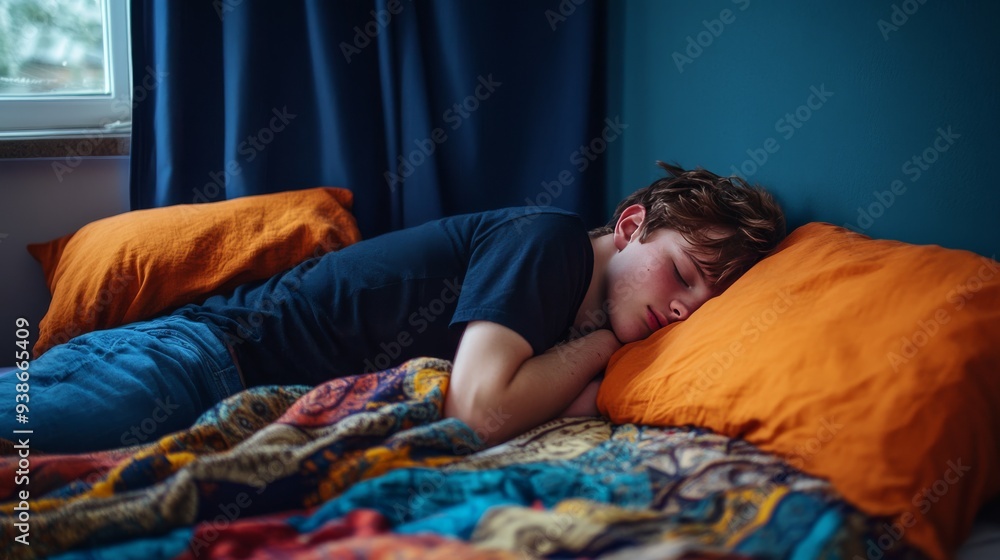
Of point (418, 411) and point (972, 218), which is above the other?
point (972, 218)

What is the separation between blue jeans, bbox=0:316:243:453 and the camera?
3.47 ft

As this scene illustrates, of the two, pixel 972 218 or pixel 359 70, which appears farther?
pixel 359 70

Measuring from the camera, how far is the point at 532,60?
1941 millimetres

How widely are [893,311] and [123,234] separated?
4.65 ft

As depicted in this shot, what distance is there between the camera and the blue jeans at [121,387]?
3.47 feet

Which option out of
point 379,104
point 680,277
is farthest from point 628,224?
point 379,104

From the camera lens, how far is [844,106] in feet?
3.98

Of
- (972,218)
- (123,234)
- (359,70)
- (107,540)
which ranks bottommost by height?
(107,540)

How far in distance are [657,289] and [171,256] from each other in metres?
0.96

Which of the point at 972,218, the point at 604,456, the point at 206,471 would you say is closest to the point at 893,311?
the point at 972,218

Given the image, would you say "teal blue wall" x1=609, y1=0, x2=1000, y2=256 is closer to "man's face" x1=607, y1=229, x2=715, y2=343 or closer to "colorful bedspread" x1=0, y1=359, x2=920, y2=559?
"man's face" x1=607, y1=229, x2=715, y2=343

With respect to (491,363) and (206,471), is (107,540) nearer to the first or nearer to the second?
(206,471)

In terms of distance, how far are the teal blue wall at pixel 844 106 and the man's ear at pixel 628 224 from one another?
0.24 metres

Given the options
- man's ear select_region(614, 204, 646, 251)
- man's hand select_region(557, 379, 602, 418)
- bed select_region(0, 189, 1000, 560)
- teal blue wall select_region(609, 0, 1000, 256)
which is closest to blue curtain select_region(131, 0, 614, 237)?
teal blue wall select_region(609, 0, 1000, 256)
